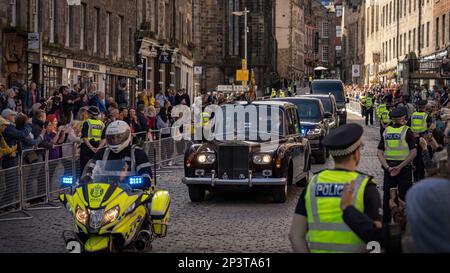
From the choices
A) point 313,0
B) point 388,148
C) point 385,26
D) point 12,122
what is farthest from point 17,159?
point 313,0

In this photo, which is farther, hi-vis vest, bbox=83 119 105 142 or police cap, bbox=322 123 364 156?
hi-vis vest, bbox=83 119 105 142

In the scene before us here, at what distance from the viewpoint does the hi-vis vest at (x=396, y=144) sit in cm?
1243

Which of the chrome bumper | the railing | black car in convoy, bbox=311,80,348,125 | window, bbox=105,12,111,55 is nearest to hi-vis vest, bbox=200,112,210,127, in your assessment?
the railing

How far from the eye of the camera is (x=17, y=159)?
1520 centimetres

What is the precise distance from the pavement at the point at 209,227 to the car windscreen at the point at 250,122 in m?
1.21

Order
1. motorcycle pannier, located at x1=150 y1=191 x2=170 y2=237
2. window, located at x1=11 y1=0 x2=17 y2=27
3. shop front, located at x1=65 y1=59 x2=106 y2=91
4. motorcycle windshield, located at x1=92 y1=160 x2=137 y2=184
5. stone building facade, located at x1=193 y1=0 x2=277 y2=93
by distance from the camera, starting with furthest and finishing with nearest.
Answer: stone building facade, located at x1=193 y1=0 x2=277 y2=93 → shop front, located at x1=65 y1=59 x2=106 y2=91 → window, located at x1=11 y1=0 x2=17 y2=27 → motorcycle pannier, located at x1=150 y1=191 x2=170 y2=237 → motorcycle windshield, located at x1=92 y1=160 x2=137 y2=184

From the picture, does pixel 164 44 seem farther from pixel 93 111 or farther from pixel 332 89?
pixel 93 111

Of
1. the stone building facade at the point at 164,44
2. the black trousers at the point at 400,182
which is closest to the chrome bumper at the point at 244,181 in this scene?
the black trousers at the point at 400,182

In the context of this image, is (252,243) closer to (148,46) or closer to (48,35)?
(48,35)

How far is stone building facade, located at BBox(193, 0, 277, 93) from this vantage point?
85.9m

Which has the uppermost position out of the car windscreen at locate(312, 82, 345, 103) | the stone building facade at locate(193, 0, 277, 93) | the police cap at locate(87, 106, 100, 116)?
the stone building facade at locate(193, 0, 277, 93)

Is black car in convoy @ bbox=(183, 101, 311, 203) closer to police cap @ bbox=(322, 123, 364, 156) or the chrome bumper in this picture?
the chrome bumper

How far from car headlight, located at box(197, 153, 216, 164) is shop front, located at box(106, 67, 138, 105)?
848 inches
